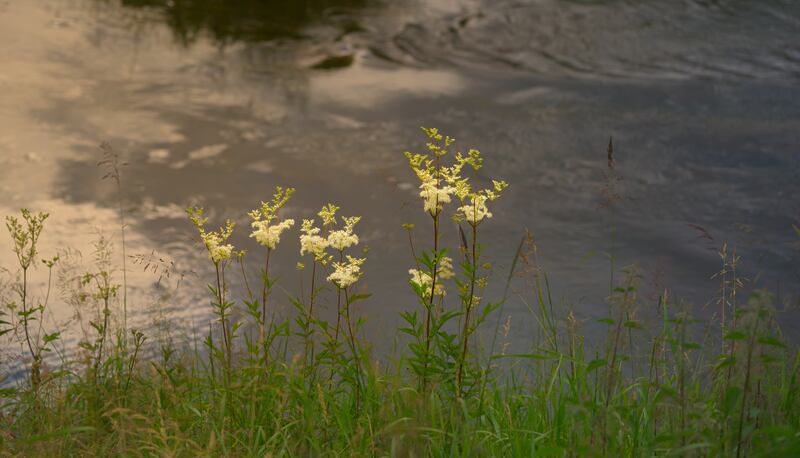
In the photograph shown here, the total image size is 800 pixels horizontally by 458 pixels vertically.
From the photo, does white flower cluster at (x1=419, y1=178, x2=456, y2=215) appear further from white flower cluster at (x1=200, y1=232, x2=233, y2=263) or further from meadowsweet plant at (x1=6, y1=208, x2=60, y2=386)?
meadowsweet plant at (x1=6, y1=208, x2=60, y2=386)

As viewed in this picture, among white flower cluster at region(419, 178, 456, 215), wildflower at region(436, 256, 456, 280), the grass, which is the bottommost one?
the grass

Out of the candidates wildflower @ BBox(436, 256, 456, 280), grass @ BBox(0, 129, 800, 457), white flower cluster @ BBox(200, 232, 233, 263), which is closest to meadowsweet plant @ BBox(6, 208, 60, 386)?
grass @ BBox(0, 129, 800, 457)

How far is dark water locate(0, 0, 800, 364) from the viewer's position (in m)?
4.83

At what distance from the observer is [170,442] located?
2.54m

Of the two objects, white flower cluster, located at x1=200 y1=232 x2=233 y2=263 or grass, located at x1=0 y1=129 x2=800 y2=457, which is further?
white flower cluster, located at x1=200 y1=232 x2=233 y2=263

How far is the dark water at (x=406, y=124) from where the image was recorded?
4.83 meters

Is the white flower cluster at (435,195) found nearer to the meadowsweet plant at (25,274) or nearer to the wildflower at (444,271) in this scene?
the wildflower at (444,271)

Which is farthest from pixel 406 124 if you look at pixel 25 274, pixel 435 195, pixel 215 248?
pixel 435 195

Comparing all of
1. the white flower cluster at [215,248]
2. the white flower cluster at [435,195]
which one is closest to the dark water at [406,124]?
the white flower cluster at [215,248]

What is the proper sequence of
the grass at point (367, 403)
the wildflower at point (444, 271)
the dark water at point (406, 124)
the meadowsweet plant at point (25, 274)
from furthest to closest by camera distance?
the dark water at point (406, 124) → the meadowsweet plant at point (25, 274) → the wildflower at point (444, 271) → the grass at point (367, 403)

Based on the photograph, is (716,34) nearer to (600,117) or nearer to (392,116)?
(600,117)

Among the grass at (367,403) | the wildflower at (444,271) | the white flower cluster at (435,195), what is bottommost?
the grass at (367,403)

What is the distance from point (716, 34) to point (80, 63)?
215 inches

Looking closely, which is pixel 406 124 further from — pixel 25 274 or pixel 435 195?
pixel 435 195
